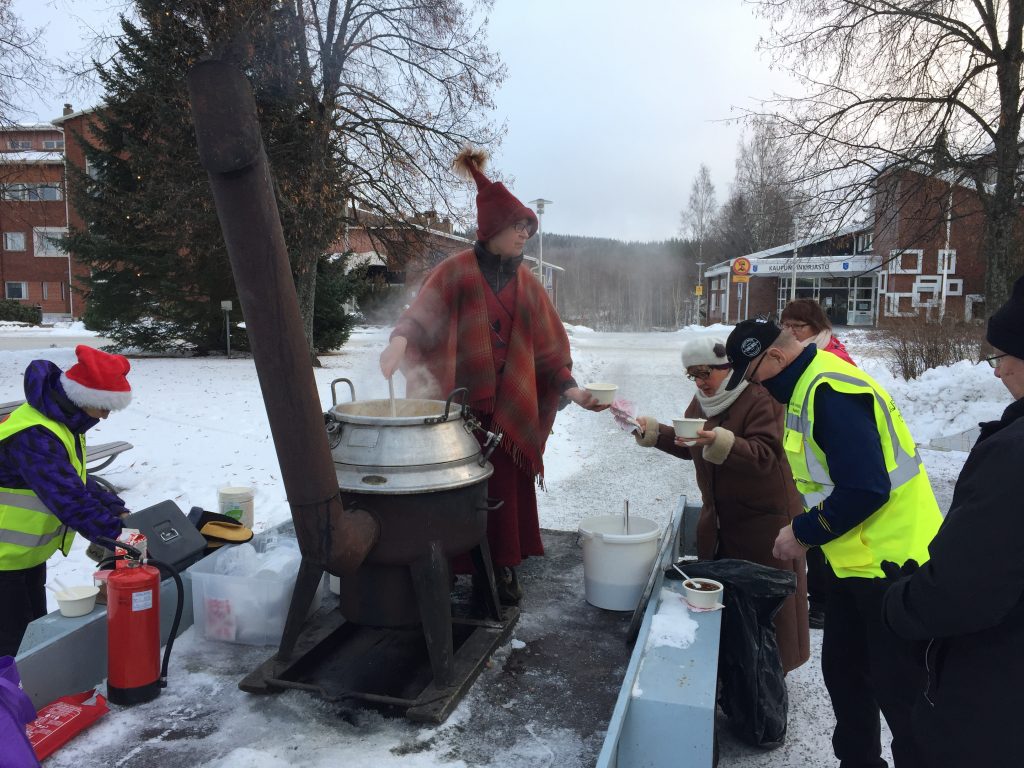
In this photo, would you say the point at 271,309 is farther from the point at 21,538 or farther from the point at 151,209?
the point at 151,209

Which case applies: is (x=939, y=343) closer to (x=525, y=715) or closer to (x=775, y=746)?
(x=775, y=746)

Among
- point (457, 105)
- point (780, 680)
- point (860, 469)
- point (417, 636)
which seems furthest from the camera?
point (457, 105)

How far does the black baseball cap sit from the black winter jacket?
88cm

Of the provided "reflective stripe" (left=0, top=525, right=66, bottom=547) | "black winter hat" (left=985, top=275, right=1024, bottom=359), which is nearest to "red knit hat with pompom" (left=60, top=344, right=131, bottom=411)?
"reflective stripe" (left=0, top=525, right=66, bottom=547)

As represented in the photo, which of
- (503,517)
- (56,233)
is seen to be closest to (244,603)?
(503,517)

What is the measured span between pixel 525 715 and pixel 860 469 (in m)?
1.49

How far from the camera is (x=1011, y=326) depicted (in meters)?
1.68

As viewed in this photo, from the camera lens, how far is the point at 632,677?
2.39 m

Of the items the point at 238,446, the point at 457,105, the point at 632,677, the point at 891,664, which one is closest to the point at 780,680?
the point at 891,664

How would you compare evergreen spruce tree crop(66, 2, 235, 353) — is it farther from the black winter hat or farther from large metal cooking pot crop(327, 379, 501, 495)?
the black winter hat

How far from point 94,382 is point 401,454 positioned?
1333mm

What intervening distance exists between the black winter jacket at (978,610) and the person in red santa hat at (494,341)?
76.0 inches

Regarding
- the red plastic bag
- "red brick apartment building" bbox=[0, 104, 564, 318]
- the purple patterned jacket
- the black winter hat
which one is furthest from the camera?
"red brick apartment building" bbox=[0, 104, 564, 318]

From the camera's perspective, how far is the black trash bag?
2.94 m
